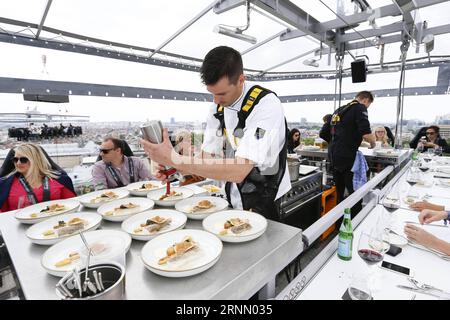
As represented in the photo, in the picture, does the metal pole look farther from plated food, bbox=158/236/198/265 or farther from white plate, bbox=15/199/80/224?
white plate, bbox=15/199/80/224

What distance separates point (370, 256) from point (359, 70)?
204 inches

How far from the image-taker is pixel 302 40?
18.8ft

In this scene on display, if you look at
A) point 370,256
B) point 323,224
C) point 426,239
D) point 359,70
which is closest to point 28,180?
point 323,224

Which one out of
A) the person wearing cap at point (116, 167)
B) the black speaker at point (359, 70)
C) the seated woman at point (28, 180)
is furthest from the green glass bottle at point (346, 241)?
the black speaker at point (359, 70)

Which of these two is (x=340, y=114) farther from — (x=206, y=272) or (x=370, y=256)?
(x=206, y=272)

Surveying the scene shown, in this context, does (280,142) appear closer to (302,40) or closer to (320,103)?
(302,40)

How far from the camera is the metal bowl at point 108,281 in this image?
58cm

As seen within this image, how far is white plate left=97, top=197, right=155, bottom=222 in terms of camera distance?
114 cm

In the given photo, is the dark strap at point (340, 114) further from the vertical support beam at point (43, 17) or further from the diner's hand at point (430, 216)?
the vertical support beam at point (43, 17)

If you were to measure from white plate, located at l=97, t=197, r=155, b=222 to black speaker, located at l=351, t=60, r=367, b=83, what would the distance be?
5519 millimetres

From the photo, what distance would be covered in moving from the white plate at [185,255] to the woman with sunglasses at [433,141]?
255 inches
